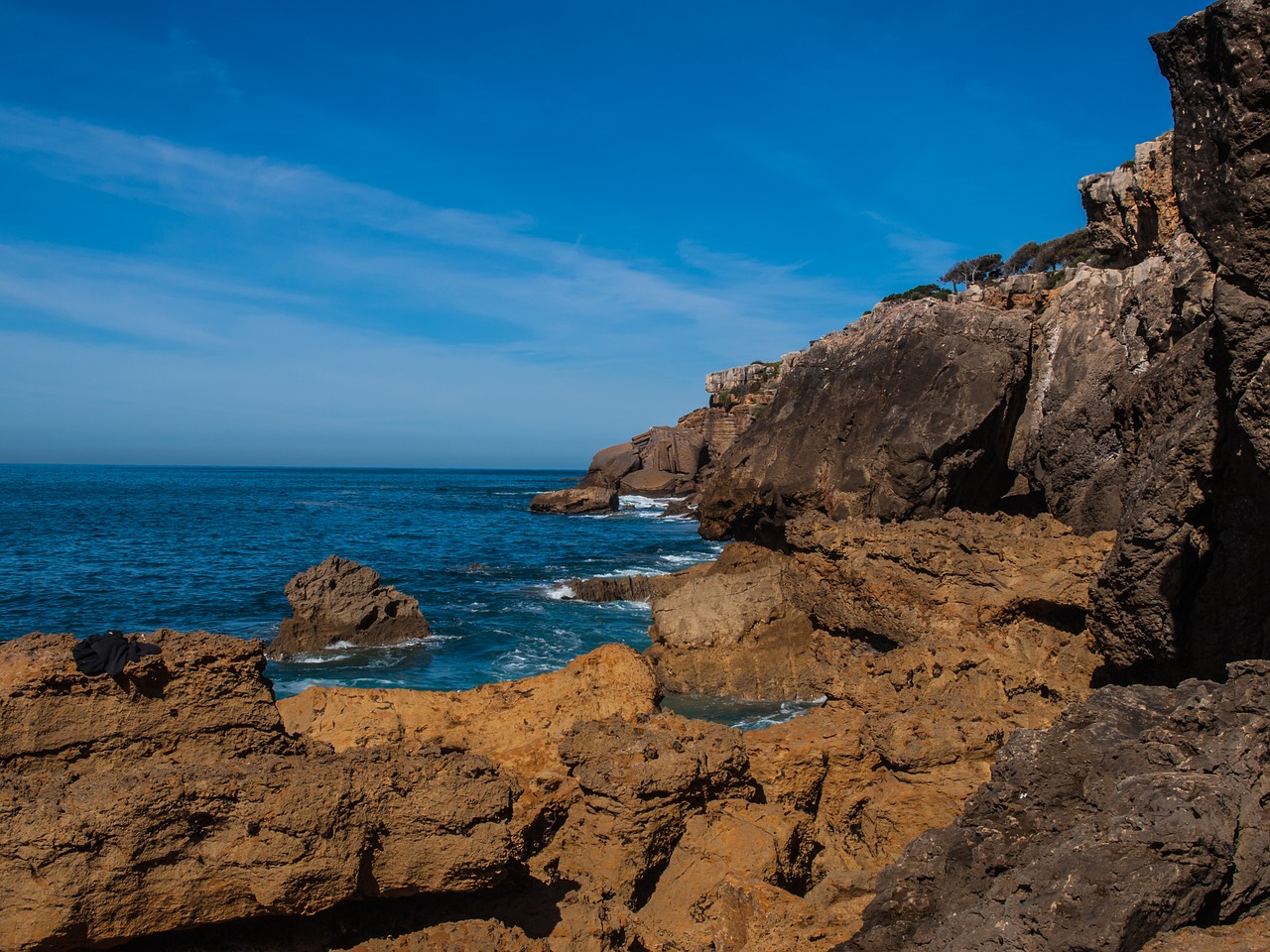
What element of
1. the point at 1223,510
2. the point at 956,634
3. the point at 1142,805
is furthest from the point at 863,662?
the point at 1142,805

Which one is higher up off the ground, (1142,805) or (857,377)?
(857,377)

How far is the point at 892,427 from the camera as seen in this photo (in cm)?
1700

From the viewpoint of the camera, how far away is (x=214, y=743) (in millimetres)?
4922

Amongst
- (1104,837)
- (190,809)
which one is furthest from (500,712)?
(1104,837)

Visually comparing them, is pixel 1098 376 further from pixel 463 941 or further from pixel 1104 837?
pixel 463 941

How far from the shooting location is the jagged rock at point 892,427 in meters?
16.5

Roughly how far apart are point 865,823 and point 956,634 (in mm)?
4241

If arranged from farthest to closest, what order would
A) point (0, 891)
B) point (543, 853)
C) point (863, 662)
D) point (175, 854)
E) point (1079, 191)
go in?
point (1079, 191) < point (863, 662) < point (543, 853) < point (175, 854) < point (0, 891)

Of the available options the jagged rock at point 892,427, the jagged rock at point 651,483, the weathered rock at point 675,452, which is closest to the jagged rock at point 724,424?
the weathered rock at point 675,452

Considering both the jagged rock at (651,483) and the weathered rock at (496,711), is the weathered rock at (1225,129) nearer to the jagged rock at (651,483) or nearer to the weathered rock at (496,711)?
the weathered rock at (496,711)

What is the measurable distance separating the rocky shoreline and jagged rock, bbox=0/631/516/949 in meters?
0.01

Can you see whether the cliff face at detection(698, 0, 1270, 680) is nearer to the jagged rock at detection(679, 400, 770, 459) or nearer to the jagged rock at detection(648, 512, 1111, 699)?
the jagged rock at detection(648, 512, 1111, 699)

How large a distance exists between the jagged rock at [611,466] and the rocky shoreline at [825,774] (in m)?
60.8

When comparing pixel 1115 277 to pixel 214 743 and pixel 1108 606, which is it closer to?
pixel 1108 606
